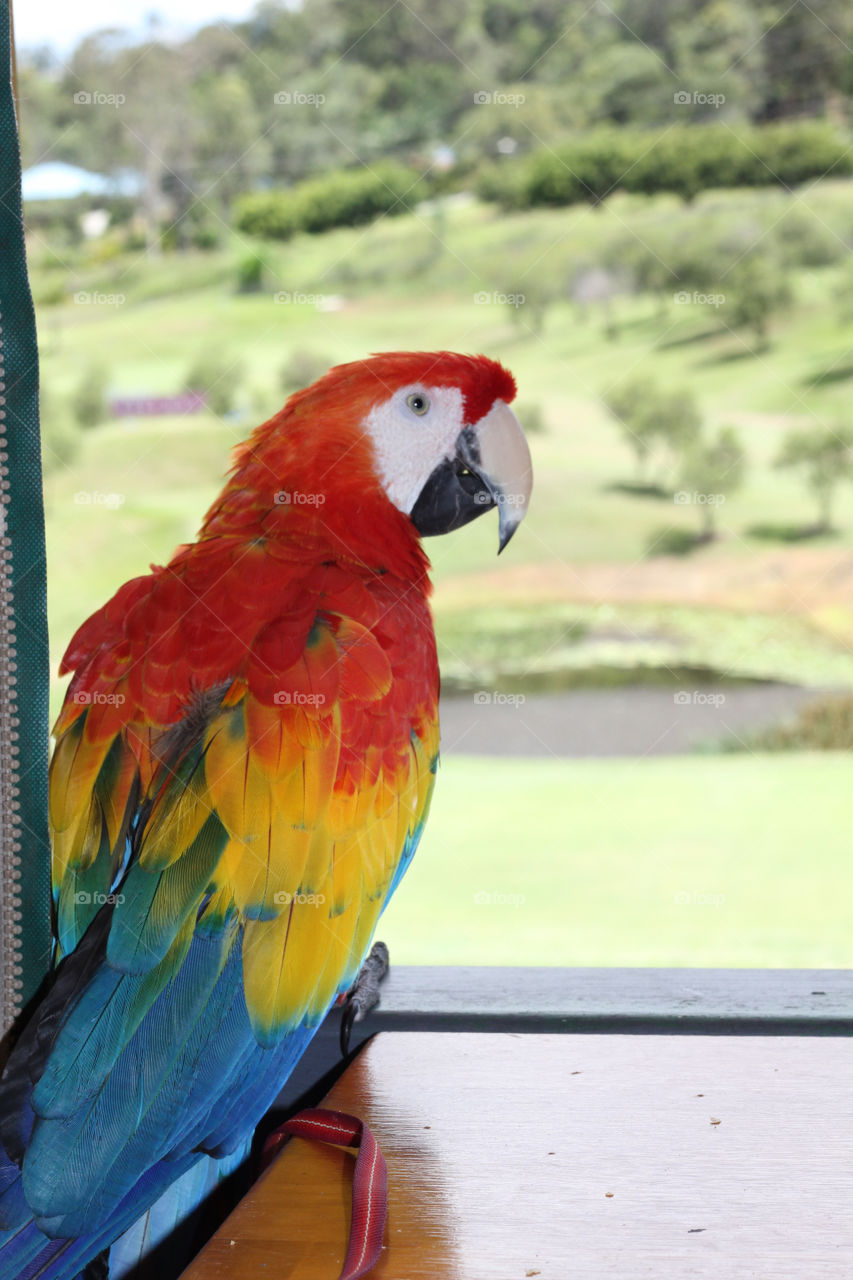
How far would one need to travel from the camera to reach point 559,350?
5094 mm

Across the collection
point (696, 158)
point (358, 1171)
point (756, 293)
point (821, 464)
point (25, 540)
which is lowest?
point (358, 1171)

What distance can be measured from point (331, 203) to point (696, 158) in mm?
1928

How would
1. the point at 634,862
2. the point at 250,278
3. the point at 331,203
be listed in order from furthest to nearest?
the point at 634,862 < the point at 250,278 < the point at 331,203

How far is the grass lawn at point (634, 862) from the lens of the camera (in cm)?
438

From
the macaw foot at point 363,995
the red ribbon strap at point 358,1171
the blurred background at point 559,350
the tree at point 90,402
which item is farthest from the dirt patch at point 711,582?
the red ribbon strap at point 358,1171

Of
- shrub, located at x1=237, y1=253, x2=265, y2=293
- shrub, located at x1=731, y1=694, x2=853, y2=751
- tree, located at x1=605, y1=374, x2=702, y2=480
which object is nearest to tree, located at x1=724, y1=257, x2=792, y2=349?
tree, located at x1=605, y1=374, x2=702, y2=480

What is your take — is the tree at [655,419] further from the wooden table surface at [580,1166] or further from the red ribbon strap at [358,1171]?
the red ribbon strap at [358,1171]

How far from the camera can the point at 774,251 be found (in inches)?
211

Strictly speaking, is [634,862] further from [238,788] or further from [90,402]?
[238,788]

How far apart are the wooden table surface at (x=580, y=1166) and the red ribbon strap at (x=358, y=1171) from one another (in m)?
0.01

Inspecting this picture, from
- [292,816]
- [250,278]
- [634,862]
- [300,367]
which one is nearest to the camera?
[292,816]

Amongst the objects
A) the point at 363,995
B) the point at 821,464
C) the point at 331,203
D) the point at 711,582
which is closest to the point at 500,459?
the point at 363,995

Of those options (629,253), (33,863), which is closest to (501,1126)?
(33,863)

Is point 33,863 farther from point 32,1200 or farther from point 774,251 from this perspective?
point 774,251
